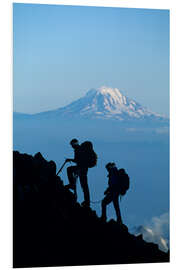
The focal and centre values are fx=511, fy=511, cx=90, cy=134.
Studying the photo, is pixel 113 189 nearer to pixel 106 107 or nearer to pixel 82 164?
pixel 82 164

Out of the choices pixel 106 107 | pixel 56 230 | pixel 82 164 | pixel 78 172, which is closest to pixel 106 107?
pixel 106 107

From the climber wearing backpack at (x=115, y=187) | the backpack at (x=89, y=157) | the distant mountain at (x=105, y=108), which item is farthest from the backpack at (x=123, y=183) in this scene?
the distant mountain at (x=105, y=108)

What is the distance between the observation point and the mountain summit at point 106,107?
6.47 meters

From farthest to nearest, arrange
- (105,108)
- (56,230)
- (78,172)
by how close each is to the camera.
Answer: (105,108) → (78,172) → (56,230)

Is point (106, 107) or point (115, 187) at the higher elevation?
point (106, 107)

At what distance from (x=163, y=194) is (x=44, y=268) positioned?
70.0 inches

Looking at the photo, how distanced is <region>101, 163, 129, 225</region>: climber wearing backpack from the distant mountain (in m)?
0.70

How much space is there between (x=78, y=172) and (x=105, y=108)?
0.95 meters

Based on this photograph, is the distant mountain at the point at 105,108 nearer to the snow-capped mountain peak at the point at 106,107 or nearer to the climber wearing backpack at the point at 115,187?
the snow-capped mountain peak at the point at 106,107

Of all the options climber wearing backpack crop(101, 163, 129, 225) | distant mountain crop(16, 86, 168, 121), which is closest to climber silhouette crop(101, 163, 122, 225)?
climber wearing backpack crop(101, 163, 129, 225)

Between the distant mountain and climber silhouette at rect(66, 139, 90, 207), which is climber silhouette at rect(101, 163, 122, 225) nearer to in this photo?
climber silhouette at rect(66, 139, 90, 207)

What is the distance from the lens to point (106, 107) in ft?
22.1
